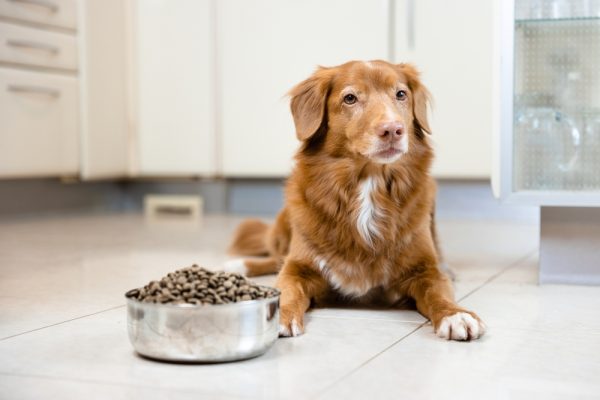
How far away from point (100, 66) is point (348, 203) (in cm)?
272

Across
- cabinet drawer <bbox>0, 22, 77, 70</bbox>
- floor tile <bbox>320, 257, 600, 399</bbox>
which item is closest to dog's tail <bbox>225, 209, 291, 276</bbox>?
floor tile <bbox>320, 257, 600, 399</bbox>

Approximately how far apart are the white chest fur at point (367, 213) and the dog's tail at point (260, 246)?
0.53 m

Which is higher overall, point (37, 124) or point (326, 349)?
point (37, 124)

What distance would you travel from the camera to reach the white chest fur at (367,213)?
76.7 inches

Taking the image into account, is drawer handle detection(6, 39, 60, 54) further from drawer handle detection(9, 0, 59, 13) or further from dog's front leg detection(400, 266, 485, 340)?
dog's front leg detection(400, 266, 485, 340)

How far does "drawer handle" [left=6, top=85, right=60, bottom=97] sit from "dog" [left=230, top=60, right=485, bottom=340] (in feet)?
7.21

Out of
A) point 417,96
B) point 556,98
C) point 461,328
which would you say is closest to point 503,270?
point 556,98

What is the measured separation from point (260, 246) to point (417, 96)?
968 millimetres

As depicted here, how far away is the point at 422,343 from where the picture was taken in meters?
1.59

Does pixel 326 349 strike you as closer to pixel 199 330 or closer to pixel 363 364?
pixel 363 364

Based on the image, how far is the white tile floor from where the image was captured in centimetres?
127

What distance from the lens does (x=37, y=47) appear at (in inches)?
154

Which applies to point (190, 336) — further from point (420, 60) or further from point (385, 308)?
point (420, 60)

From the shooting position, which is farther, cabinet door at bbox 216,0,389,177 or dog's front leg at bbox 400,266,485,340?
cabinet door at bbox 216,0,389,177
